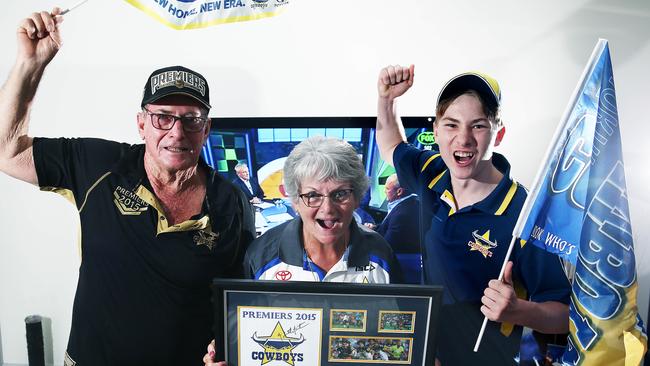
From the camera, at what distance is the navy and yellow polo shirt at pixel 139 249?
1.93m

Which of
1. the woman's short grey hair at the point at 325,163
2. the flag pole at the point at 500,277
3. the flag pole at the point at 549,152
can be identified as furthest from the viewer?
the woman's short grey hair at the point at 325,163

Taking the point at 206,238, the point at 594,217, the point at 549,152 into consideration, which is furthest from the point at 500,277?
the point at 206,238

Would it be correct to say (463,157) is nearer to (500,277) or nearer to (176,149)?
(500,277)

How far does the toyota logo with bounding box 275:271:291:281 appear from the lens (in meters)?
1.95

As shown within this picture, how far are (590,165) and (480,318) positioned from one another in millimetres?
731

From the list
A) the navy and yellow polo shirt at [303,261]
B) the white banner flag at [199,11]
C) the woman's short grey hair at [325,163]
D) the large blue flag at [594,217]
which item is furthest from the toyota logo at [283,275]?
the white banner flag at [199,11]

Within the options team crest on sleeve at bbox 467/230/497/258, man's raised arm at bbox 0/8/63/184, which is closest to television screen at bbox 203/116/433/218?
team crest on sleeve at bbox 467/230/497/258

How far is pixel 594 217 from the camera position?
67.3 inches

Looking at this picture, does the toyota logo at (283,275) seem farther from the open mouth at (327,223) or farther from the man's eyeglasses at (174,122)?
the man's eyeglasses at (174,122)

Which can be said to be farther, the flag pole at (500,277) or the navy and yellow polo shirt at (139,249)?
the navy and yellow polo shirt at (139,249)

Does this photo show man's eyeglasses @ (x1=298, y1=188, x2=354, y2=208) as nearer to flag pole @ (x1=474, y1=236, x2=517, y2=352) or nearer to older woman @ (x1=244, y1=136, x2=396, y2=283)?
older woman @ (x1=244, y1=136, x2=396, y2=283)

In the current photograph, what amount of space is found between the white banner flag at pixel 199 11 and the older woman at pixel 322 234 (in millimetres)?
565

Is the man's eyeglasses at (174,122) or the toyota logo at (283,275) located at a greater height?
the man's eyeglasses at (174,122)

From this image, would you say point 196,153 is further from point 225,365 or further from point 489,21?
point 489,21
